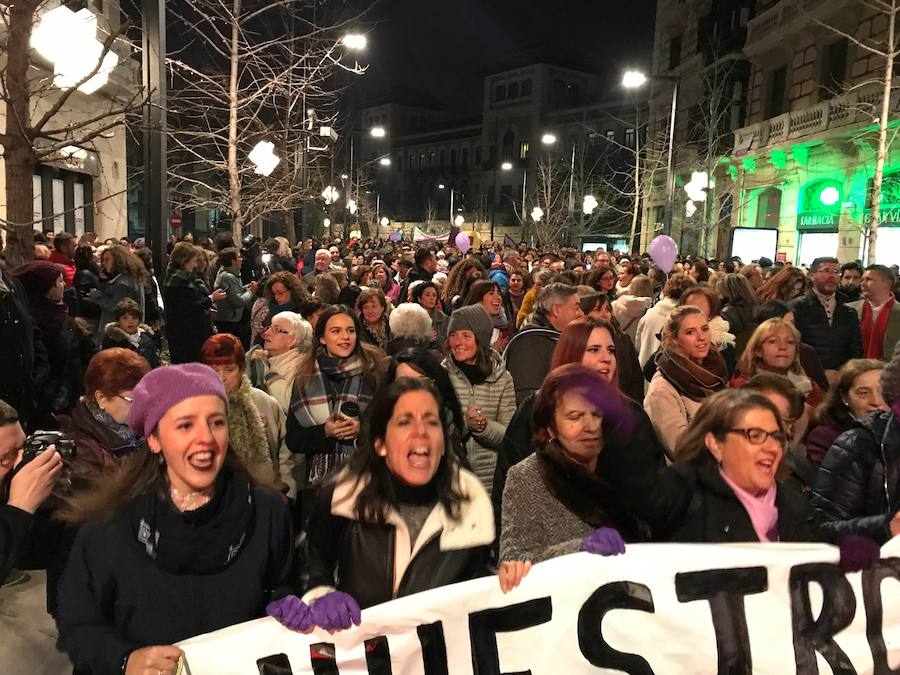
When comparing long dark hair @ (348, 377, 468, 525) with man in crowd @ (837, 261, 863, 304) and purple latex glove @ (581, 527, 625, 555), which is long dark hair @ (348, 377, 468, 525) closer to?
purple latex glove @ (581, 527, 625, 555)

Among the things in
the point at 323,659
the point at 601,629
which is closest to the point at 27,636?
the point at 323,659

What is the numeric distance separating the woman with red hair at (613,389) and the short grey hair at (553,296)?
1.53m

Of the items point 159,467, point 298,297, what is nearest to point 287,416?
point 159,467

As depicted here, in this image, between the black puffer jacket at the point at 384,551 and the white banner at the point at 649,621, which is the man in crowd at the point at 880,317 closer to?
the white banner at the point at 649,621

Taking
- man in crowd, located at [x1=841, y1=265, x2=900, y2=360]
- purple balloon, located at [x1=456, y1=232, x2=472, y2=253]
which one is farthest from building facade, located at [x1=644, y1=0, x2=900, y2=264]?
man in crowd, located at [x1=841, y1=265, x2=900, y2=360]

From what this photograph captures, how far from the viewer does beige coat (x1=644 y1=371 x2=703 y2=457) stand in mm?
4418

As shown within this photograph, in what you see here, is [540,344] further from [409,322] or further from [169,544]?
[169,544]

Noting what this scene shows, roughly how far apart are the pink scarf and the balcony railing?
18.0 metres

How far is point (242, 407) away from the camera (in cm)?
454

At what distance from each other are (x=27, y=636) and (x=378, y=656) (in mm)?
1871

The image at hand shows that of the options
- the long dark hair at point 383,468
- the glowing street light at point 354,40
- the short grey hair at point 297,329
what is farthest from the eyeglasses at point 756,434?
the glowing street light at point 354,40

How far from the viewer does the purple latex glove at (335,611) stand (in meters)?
2.55

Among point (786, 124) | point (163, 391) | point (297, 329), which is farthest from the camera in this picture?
point (786, 124)

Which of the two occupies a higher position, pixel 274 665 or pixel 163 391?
pixel 163 391
